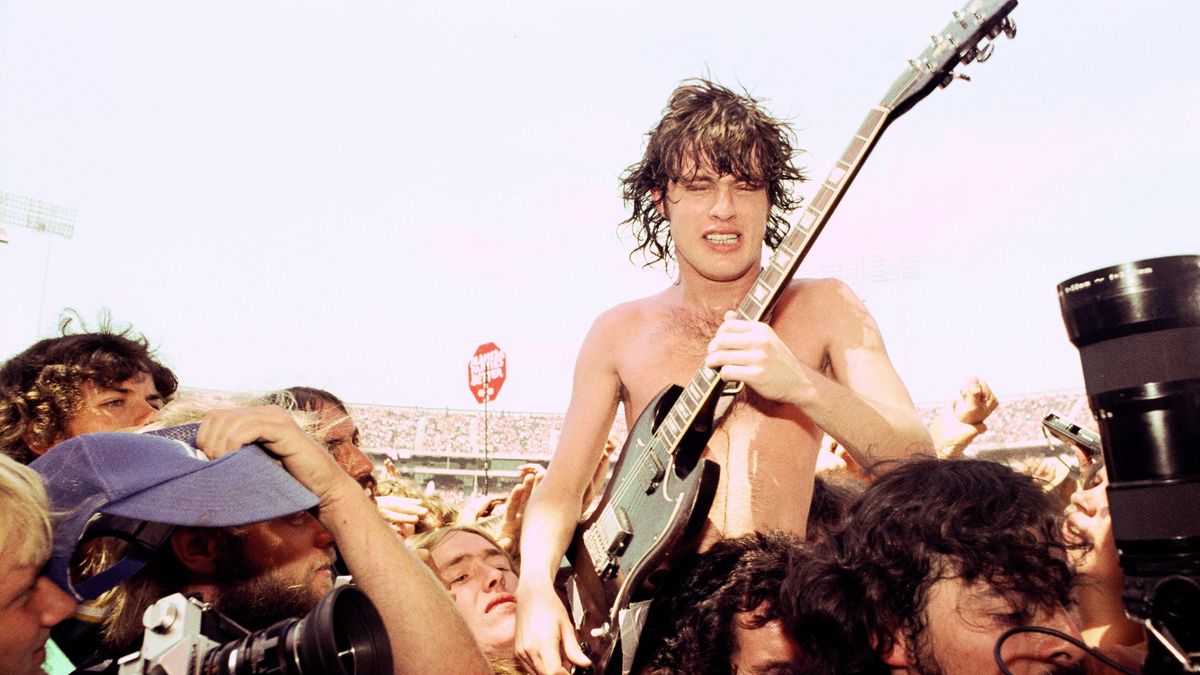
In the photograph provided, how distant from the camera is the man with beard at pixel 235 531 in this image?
1623 millimetres

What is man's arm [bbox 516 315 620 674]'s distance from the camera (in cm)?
271

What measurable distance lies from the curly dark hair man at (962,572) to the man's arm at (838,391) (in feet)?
1.38

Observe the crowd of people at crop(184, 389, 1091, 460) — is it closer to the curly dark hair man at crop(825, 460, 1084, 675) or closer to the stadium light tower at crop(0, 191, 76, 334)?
the stadium light tower at crop(0, 191, 76, 334)

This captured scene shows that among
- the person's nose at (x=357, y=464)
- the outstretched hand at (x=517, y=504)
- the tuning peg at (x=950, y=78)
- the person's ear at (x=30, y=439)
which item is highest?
the tuning peg at (x=950, y=78)

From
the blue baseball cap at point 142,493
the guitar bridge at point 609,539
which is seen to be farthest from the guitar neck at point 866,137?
the blue baseball cap at point 142,493

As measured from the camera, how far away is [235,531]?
189 centimetres

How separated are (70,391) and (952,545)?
2.99m

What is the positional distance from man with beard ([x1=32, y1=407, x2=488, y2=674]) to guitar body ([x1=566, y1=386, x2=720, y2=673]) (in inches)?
30.4

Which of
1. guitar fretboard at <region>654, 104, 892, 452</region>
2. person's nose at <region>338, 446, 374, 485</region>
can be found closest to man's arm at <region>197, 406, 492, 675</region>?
guitar fretboard at <region>654, 104, 892, 452</region>

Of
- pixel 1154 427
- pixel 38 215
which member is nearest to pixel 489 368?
pixel 38 215

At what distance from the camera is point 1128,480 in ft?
4.20

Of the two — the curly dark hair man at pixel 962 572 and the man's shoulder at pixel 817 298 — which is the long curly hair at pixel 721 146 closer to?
the man's shoulder at pixel 817 298

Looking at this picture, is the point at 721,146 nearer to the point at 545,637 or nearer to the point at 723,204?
the point at 723,204

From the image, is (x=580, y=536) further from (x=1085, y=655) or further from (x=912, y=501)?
(x=1085, y=655)
